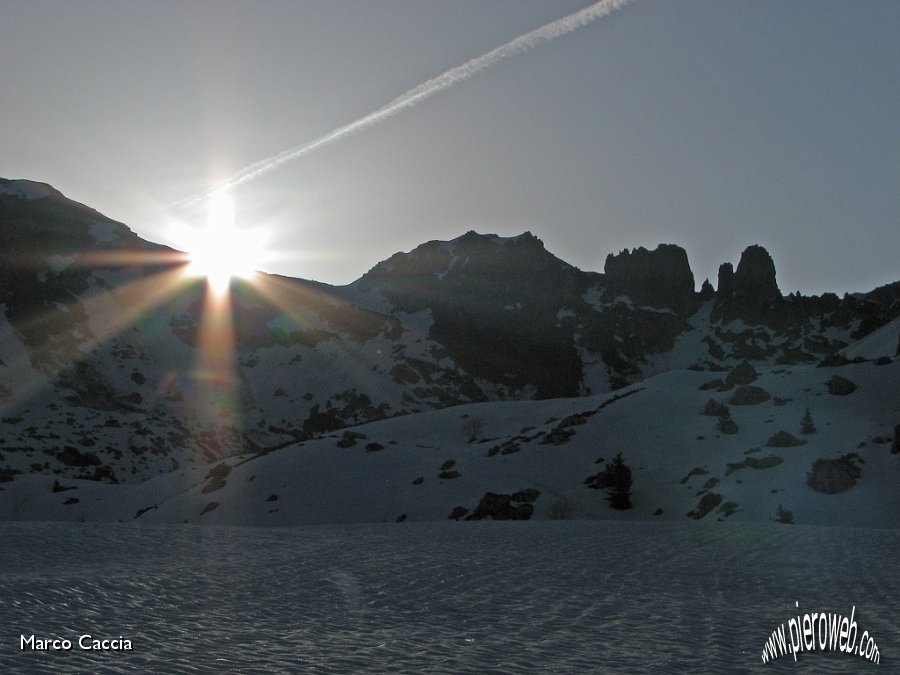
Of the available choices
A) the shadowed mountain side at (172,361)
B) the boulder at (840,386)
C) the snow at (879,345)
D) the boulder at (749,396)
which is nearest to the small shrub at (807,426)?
the boulder at (749,396)

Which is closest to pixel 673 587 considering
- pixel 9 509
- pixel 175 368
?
pixel 9 509

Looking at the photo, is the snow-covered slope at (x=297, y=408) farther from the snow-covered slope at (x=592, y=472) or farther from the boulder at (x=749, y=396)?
the boulder at (x=749, y=396)

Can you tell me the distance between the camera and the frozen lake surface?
947 cm

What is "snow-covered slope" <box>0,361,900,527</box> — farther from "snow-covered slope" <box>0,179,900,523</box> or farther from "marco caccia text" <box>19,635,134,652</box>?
"marco caccia text" <box>19,635,134,652</box>

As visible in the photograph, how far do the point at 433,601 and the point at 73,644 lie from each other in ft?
19.3

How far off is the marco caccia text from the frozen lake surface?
4.2 inches

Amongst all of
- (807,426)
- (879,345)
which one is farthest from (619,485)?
(879,345)

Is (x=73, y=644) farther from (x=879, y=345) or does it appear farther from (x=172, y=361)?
(x=172, y=361)

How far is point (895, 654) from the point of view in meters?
9.96

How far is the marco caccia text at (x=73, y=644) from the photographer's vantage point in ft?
30.8

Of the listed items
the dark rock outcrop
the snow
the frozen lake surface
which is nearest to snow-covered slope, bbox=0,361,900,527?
the dark rock outcrop

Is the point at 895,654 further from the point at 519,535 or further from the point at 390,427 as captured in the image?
the point at 390,427

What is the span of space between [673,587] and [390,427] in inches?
2428

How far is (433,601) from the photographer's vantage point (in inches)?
535
